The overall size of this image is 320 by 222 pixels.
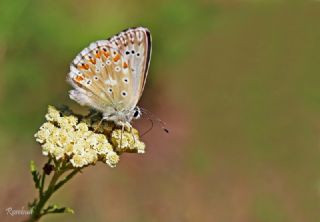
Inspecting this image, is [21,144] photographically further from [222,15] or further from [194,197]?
[222,15]

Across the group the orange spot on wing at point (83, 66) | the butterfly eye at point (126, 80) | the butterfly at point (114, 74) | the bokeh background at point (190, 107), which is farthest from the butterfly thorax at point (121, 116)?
the bokeh background at point (190, 107)

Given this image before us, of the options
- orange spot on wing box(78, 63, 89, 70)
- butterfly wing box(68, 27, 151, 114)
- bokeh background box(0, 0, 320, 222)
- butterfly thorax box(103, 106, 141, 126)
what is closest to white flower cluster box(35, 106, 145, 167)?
butterfly thorax box(103, 106, 141, 126)

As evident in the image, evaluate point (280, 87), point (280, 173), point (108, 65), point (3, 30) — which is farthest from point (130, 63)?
point (280, 87)

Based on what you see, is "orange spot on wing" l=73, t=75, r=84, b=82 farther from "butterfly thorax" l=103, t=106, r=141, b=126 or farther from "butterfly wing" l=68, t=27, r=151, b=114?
"butterfly thorax" l=103, t=106, r=141, b=126

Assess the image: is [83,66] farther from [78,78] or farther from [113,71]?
[113,71]

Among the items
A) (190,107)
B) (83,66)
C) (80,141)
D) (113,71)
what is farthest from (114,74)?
(190,107)
